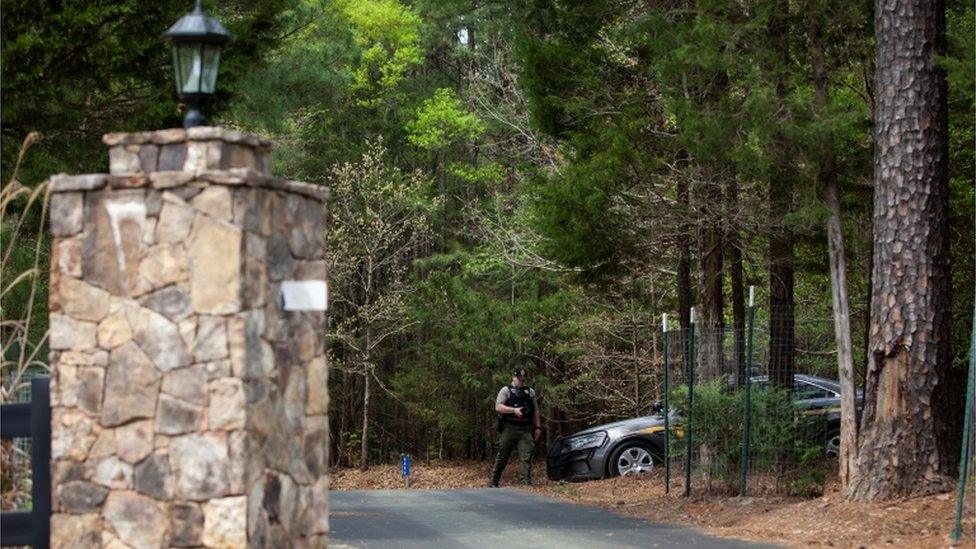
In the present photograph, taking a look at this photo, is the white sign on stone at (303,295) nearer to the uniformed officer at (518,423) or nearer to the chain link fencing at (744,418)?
the chain link fencing at (744,418)

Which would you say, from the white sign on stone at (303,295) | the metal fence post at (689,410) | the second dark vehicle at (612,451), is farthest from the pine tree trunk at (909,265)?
the white sign on stone at (303,295)

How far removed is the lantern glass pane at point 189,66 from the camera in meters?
7.34

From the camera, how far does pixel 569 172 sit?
1675 centimetres

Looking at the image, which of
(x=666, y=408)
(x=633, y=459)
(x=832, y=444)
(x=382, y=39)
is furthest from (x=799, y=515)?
(x=382, y=39)

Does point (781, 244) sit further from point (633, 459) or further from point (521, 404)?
point (521, 404)

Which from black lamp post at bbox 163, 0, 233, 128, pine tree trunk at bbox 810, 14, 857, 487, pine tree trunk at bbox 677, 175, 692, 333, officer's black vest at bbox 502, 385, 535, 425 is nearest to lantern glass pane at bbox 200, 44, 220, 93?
black lamp post at bbox 163, 0, 233, 128

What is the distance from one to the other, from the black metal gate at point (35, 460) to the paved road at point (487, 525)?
4.52 meters

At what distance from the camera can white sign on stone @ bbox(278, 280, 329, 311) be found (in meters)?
7.11

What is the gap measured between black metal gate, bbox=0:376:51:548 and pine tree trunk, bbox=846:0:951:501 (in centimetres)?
807

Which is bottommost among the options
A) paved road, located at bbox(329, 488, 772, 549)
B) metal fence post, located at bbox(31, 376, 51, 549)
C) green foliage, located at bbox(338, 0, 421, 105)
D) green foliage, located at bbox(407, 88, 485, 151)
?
paved road, located at bbox(329, 488, 772, 549)

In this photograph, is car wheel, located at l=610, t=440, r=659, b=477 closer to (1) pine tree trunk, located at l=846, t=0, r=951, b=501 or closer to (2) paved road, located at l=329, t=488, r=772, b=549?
(2) paved road, located at l=329, t=488, r=772, b=549

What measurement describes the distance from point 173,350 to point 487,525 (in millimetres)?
7377

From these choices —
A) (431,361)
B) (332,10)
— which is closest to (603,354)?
(431,361)

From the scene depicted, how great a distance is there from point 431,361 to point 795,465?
578 inches
